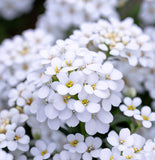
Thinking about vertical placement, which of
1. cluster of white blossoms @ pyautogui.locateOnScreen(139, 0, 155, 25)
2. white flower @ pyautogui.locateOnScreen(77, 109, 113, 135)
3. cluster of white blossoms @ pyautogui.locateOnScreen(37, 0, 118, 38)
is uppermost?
cluster of white blossoms @ pyautogui.locateOnScreen(139, 0, 155, 25)

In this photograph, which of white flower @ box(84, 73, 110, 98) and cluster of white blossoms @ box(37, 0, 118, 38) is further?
cluster of white blossoms @ box(37, 0, 118, 38)

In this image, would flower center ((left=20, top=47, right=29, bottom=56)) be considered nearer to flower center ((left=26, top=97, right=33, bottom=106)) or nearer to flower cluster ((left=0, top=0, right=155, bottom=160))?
flower cluster ((left=0, top=0, right=155, bottom=160))

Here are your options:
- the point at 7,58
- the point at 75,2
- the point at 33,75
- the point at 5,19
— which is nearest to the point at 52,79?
the point at 33,75

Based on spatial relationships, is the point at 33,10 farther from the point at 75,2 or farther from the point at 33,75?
the point at 33,75

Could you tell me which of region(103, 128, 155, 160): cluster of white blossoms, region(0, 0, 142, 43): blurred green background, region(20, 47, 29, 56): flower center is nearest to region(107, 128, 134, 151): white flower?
region(103, 128, 155, 160): cluster of white blossoms

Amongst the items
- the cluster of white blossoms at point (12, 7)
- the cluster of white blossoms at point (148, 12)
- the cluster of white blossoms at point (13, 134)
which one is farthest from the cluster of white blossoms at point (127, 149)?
the cluster of white blossoms at point (12, 7)

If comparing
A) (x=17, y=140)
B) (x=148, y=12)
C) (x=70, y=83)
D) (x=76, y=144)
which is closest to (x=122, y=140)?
(x=76, y=144)

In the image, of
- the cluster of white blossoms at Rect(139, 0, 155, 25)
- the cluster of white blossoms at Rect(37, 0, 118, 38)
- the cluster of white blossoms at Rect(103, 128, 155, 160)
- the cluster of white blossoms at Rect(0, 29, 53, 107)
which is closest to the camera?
the cluster of white blossoms at Rect(103, 128, 155, 160)

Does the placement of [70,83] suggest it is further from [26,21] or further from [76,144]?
[26,21]

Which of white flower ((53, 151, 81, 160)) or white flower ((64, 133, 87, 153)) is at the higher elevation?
white flower ((64, 133, 87, 153))
